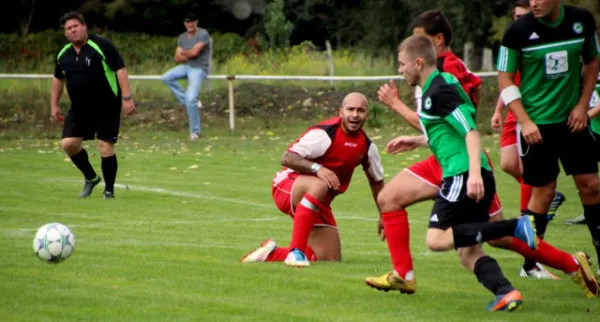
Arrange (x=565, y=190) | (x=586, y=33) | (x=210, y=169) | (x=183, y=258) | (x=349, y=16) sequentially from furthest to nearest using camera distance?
(x=349, y=16) → (x=210, y=169) → (x=565, y=190) → (x=183, y=258) → (x=586, y=33)

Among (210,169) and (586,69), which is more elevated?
(586,69)

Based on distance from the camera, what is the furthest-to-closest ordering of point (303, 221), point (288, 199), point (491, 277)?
point (288, 199) < point (303, 221) < point (491, 277)

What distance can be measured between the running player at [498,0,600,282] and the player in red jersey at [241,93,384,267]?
1.25 meters

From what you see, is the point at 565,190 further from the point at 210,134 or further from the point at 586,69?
the point at 210,134

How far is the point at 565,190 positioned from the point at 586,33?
793 centimetres

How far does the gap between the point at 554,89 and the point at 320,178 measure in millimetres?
1874

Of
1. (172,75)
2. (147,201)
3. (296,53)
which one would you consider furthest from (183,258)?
(296,53)

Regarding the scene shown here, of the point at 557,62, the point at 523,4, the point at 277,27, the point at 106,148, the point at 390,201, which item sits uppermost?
the point at 523,4

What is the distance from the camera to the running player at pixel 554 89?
812 centimetres

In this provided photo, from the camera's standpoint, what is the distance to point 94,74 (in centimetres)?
1459

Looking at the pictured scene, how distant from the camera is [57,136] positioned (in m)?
25.0

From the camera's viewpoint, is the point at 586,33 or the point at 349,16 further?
the point at 349,16

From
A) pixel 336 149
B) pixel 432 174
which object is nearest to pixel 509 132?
pixel 336 149

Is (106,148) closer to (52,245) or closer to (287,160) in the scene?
(287,160)
